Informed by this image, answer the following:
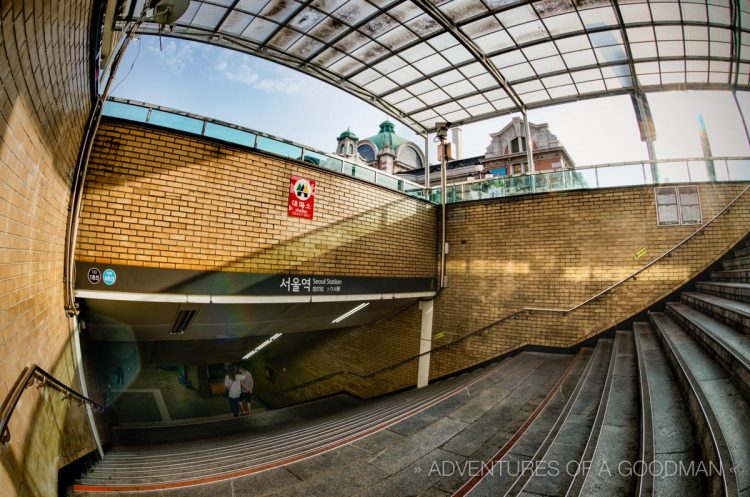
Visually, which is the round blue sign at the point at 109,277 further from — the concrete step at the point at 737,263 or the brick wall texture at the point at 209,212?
the concrete step at the point at 737,263

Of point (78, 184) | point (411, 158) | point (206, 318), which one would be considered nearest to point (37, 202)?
point (78, 184)

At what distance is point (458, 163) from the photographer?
36.8 meters

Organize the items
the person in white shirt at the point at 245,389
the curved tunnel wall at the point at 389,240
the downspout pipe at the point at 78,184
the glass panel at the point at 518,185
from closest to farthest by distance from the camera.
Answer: the downspout pipe at the point at 78,184, the curved tunnel wall at the point at 389,240, the glass panel at the point at 518,185, the person in white shirt at the point at 245,389

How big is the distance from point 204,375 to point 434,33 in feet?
41.9

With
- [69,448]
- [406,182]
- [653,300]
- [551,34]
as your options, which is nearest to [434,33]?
[551,34]

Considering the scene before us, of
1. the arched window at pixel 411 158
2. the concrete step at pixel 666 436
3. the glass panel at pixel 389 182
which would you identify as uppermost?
the arched window at pixel 411 158

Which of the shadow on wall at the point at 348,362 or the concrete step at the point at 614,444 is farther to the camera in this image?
the shadow on wall at the point at 348,362

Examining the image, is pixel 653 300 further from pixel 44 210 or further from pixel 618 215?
pixel 44 210

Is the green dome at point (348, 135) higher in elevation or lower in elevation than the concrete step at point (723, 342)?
higher

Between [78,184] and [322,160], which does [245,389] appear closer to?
[322,160]

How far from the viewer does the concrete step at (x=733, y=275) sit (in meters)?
4.98

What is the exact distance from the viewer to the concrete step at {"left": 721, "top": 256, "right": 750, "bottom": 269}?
216 inches

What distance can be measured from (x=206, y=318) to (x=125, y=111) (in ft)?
11.2

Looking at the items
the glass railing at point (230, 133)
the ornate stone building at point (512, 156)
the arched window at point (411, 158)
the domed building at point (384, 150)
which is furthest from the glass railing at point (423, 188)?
the arched window at point (411, 158)
